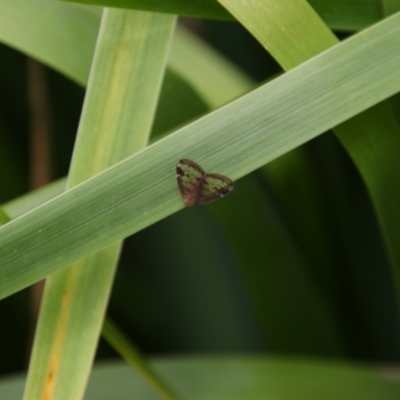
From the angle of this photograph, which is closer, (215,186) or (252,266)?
(215,186)

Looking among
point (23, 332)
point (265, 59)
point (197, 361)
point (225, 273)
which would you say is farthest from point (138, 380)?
point (265, 59)

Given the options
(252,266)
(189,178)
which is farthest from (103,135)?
(252,266)

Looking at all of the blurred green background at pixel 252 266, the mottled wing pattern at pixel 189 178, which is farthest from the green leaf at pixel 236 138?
the blurred green background at pixel 252 266

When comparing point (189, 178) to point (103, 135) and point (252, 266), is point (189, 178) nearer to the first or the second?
point (103, 135)

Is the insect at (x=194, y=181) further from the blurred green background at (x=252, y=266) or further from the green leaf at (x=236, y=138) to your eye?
the blurred green background at (x=252, y=266)

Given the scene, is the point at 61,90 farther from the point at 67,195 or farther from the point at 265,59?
the point at 67,195

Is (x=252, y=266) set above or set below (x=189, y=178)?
above
